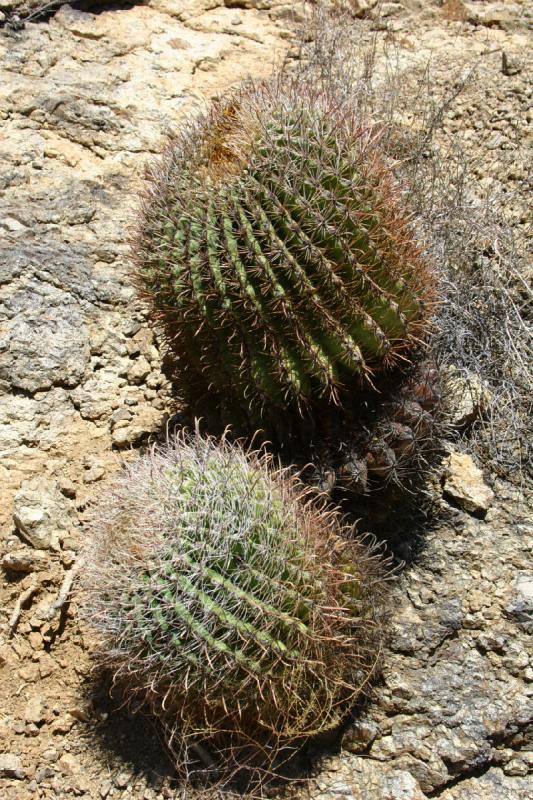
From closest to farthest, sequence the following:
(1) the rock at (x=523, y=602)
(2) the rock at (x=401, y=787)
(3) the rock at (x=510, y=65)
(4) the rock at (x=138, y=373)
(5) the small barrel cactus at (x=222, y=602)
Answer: (5) the small barrel cactus at (x=222, y=602), (2) the rock at (x=401, y=787), (1) the rock at (x=523, y=602), (4) the rock at (x=138, y=373), (3) the rock at (x=510, y=65)

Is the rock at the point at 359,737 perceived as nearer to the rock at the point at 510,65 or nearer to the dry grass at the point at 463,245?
the dry grass at the point at 463,245

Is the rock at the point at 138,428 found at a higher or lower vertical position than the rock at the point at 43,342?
lower

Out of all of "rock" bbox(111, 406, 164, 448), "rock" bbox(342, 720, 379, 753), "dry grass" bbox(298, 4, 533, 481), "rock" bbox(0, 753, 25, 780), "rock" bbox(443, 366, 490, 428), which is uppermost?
"dry grass" bbox(298, 4, 533, 481)

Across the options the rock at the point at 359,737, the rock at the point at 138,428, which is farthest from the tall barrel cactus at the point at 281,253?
the rock at the point at 359,737

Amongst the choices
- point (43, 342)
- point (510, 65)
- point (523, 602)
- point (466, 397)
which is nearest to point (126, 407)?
point (43, 342)

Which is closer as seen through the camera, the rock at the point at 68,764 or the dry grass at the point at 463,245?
the rock at the point at 68,764

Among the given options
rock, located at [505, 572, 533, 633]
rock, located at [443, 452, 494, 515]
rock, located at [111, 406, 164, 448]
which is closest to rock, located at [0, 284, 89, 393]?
rock, located at [111, 406, 164, 448]

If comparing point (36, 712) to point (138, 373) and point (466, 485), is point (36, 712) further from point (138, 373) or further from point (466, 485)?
point (466, 485)

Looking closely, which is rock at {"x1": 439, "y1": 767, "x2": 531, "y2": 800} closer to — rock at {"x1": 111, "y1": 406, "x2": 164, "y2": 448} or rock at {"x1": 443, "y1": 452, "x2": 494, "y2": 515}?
rock at {"x1": 443, "y1": 452, "x2": 494, "y2": 515}
